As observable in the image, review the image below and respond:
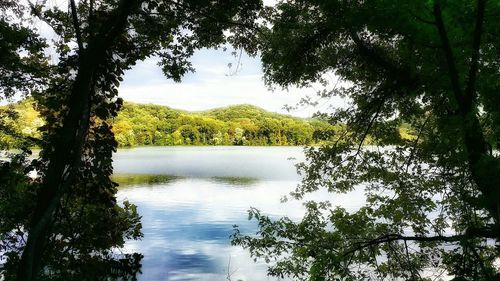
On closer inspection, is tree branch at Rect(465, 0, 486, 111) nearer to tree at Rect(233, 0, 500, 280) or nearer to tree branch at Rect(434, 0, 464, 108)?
tree at Rect(233, 0, 500, 280)

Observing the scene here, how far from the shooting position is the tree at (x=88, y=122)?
11.9ft

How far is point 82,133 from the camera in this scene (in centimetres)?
360

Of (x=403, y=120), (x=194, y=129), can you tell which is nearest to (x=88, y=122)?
(x=403, y=120)

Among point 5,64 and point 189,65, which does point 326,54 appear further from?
point 5,64

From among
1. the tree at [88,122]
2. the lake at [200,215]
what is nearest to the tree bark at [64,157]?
the tree at [88,122]

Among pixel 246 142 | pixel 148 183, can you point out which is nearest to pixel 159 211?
pixel 148 183

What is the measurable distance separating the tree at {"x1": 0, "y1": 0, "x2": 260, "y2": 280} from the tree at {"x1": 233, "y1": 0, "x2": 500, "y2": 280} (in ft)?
6.96

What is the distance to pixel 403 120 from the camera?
8812 millimetres

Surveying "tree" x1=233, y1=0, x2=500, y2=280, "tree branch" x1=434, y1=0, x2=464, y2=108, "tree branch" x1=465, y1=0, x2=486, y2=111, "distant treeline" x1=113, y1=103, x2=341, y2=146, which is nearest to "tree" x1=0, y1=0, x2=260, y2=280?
"tree" x1=233, y1=0, x2=500, y2=280

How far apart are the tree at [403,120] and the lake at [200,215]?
2295mm

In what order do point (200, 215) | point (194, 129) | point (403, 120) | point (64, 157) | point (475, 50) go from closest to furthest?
point (64, 157) → point (475, 50) → point (403, 120) → point (200, 215) → point (194, 129)

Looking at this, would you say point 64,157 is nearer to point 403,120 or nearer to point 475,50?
point 475,50

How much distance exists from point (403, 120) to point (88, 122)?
23.7ft

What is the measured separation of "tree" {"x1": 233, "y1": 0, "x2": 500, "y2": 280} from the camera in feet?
15.5
